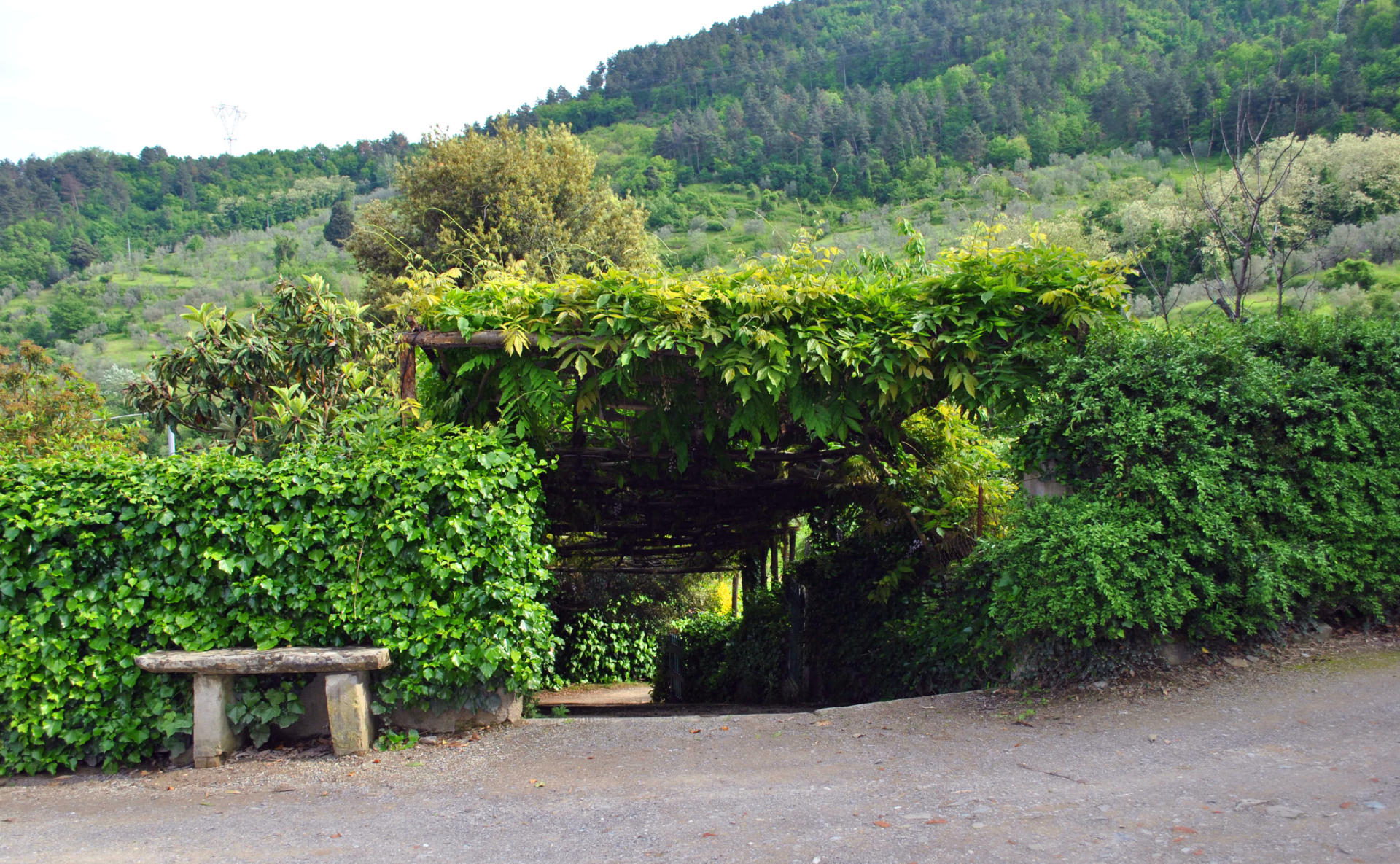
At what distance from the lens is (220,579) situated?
5188 mm

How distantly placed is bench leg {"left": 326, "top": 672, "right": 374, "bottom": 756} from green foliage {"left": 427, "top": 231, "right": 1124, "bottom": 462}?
75.1 inches

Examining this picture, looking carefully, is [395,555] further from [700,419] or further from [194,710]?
[700,419]

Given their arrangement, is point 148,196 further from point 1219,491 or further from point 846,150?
point 1219,491

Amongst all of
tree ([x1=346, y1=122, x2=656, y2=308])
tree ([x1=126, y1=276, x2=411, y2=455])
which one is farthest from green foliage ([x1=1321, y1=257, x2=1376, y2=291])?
tree ([x1=126, y1=276, x2=411, y2=455])

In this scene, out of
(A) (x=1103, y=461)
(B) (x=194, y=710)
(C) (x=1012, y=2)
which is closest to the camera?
(B) (x=194, y=710)

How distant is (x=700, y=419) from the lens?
260 inches

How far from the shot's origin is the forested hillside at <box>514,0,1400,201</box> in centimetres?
3384

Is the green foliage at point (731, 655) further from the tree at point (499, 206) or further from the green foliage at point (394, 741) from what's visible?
the tree at point (499, 206)

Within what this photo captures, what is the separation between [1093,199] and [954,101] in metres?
14.9

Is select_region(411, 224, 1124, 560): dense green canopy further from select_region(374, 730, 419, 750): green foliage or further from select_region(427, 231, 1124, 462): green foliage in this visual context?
select_region(374, 730, 419, 750): green foliage

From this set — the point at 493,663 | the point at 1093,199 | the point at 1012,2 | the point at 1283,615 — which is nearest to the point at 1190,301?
the point at 1093,199

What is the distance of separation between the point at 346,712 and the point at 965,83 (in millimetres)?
53322

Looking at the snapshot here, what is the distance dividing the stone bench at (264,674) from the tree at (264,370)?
271cm

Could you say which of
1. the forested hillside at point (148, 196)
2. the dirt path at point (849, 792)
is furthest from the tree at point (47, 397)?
the forested hillside at point (148, 196)
